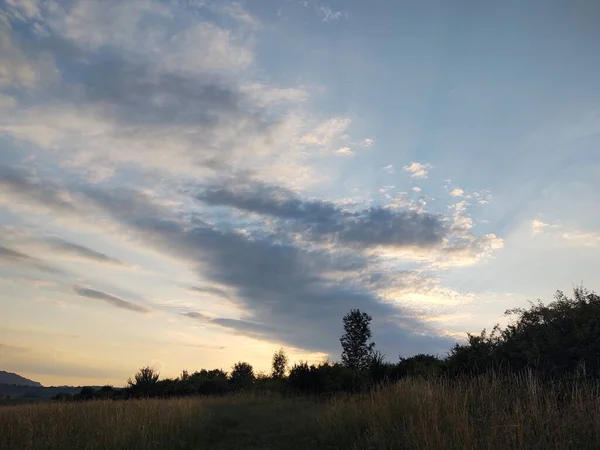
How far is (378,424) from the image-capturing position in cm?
1046

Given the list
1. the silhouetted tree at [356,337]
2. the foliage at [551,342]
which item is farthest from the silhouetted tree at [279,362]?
the foliage at [551,342]

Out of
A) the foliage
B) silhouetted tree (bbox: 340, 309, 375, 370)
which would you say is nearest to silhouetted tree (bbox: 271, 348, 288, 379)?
silhouetted tree (bbox: 340, 309, 375, 370)

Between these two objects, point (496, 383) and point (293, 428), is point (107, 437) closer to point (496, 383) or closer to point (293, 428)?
point (293, 428)

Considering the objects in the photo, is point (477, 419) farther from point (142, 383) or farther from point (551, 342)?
point (142, 383)

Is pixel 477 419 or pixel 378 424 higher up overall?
pixel 477 419

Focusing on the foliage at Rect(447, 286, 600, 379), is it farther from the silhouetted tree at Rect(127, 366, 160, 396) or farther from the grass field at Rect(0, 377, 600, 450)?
the silhouetted tree at Rect(127, 366, 160, 396)

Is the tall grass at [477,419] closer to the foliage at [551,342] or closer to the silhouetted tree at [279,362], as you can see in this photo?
the foliage at [551,342]

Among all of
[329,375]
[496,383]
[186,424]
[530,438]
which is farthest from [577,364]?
[329,375]

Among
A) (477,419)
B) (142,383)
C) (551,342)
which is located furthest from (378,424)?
(142,383)

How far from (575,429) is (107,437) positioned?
35.0ft

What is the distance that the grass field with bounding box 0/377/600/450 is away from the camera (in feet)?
24.4

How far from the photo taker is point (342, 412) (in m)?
13.7

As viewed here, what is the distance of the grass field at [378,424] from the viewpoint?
7449 mm

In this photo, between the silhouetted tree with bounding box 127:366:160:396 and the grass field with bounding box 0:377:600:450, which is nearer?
the grass field with bounding box 0:377:600:450
